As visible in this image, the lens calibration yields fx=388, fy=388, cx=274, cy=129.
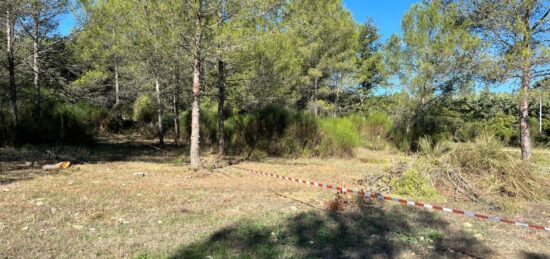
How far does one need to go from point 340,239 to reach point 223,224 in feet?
4.61

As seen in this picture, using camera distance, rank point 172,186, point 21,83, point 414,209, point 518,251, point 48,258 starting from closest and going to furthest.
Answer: point 48,258, point 518,251, point 414,209, point 172,186, point 21,83

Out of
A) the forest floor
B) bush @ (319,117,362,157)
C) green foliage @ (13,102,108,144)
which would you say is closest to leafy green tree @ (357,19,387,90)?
bush @ (319,117,362,157)

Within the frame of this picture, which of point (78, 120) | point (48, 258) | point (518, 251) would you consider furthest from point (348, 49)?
point (48, 258)

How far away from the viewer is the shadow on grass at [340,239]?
12.6 feet

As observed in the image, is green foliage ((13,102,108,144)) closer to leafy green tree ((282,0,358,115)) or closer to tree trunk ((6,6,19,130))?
tree trunk ((6,6,19,130))

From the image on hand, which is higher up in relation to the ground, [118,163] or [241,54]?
[241,54]

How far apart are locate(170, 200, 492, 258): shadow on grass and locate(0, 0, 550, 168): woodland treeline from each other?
5040 millimetres

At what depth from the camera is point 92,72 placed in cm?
1884

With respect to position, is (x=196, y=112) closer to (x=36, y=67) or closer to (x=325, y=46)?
(x=36, y=67)

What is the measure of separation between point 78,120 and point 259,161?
26.6 ft

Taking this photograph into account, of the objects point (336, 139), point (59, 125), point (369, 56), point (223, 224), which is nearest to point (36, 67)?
point (59, 125)

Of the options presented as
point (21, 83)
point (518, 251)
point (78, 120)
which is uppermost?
point (21, 83)

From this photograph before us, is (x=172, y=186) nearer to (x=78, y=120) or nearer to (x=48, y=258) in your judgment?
(x=48, y=258)

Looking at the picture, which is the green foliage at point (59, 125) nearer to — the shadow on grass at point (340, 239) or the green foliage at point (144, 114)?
the green foliage at point (144, 114)
